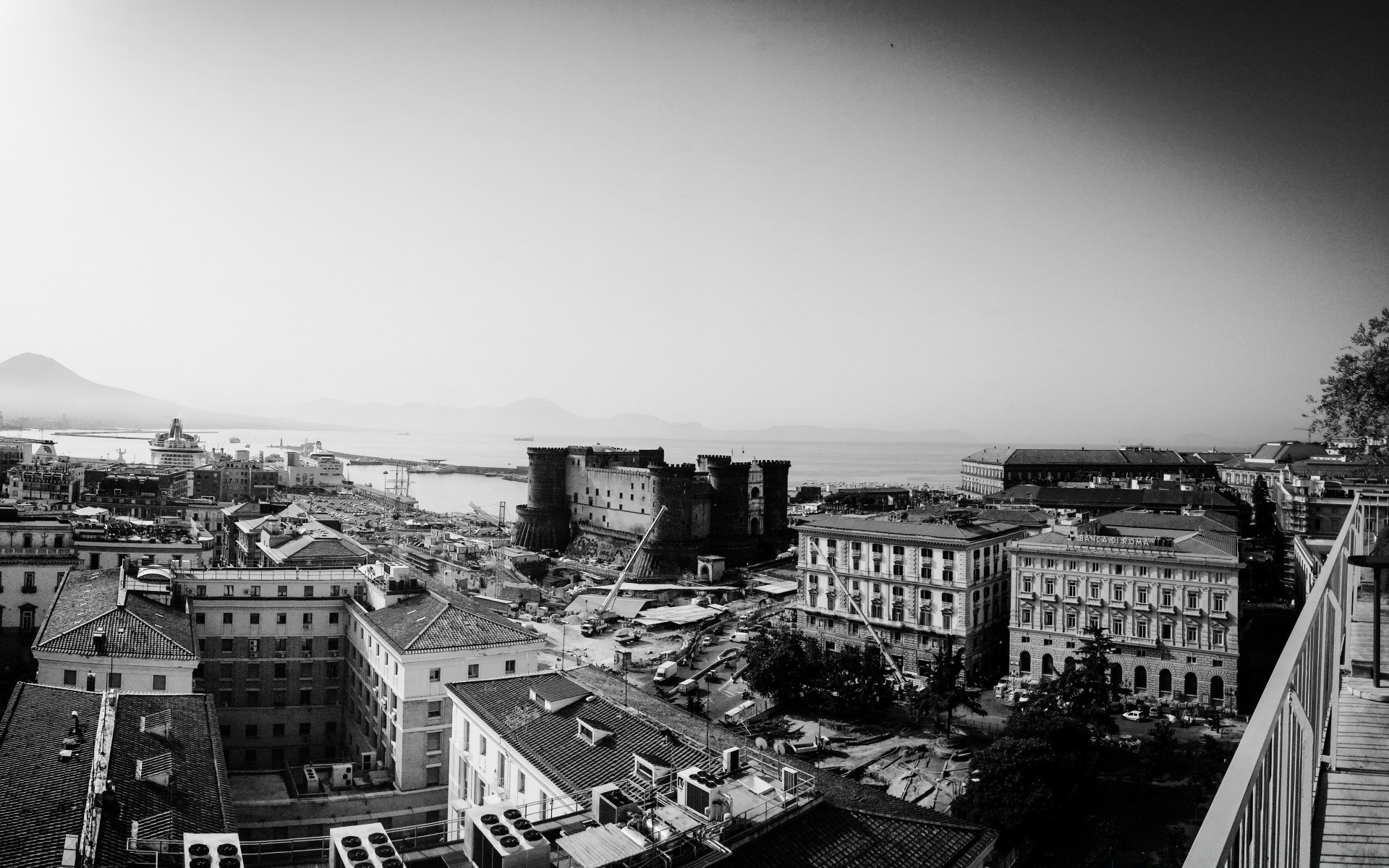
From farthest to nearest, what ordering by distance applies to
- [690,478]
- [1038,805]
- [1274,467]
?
[1274,467] → [690,478] → [1038,805]

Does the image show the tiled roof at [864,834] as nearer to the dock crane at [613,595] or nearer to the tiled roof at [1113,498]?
the dock crane at [613,595]

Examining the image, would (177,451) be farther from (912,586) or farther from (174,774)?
(174,774)

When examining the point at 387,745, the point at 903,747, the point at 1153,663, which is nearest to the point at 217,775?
the point at 387,745

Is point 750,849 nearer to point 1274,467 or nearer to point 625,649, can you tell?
point 625,649

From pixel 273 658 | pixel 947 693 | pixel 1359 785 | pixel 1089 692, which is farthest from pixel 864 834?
pixel 273 658

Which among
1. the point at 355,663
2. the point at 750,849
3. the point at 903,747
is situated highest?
the point at 750,849

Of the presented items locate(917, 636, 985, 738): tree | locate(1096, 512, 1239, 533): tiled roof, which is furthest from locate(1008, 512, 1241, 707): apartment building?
locate(1096, 512, 1239, 533): tiled roof

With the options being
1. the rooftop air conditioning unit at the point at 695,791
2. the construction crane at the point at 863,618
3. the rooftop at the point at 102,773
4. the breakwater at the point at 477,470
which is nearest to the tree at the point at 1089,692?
the construction crane at the point at 863,618
